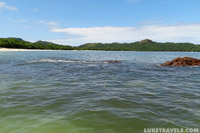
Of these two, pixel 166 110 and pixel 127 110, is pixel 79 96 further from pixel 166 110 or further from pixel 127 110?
pixel 166 110

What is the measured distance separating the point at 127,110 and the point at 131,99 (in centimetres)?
159

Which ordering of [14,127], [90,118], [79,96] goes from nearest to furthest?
[14,127] → [90,118] → [79,96]

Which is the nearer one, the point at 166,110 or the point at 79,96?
the point at 166,110

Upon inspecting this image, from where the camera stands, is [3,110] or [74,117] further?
[3,110]

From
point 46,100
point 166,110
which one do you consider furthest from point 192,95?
point 46,100

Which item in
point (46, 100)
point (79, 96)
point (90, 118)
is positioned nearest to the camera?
point (90, 118)

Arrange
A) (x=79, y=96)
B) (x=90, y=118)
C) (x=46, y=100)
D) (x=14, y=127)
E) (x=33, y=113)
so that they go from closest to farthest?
1. (x=14, y=127)
2. (x=90, y=118)
3. (x=33, y=113)
4. (x=46, y=100)
5. (x=79, y=96)

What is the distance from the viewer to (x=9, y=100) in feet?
27.6

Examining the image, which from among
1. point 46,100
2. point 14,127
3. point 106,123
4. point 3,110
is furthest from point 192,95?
point 3,110

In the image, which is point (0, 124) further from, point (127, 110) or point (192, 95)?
point (192, 95)

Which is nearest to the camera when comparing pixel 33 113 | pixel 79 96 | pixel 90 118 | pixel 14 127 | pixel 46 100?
pixel 14 127

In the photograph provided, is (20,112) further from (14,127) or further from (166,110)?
(166,110)

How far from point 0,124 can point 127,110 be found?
536cm

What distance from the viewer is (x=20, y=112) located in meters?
6.89
